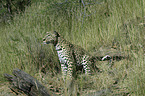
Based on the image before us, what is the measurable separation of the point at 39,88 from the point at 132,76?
4.88 feet

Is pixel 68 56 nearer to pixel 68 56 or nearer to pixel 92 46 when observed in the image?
pixel 68 56

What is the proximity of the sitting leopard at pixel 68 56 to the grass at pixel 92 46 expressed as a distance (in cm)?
24

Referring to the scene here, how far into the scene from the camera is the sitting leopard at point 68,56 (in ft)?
11.8

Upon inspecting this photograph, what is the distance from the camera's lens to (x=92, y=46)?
5.10 meters

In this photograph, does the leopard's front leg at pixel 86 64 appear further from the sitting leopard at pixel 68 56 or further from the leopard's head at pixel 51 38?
the leopard's head at pixel 51 38

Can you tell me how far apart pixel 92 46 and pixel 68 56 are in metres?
1.67

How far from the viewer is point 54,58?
4.29 m

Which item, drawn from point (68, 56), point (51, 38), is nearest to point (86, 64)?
point (68, 56)

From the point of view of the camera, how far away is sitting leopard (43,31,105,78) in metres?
3.59

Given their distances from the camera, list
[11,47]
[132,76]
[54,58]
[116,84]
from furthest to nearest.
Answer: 1. [11,47]
2. [54,58]
3. [116,84]
4. [132,76]

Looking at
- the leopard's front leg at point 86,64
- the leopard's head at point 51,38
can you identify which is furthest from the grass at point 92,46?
the leopard's head at point 51,38

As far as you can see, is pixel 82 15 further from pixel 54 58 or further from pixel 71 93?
pixel 71 93

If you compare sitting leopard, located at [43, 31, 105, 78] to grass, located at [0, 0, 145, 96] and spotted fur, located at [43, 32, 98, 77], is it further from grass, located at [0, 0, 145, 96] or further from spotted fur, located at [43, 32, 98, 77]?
grass, located at [0, 0, 145, 96]

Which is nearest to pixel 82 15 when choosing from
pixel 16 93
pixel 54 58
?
pixel 54 58
